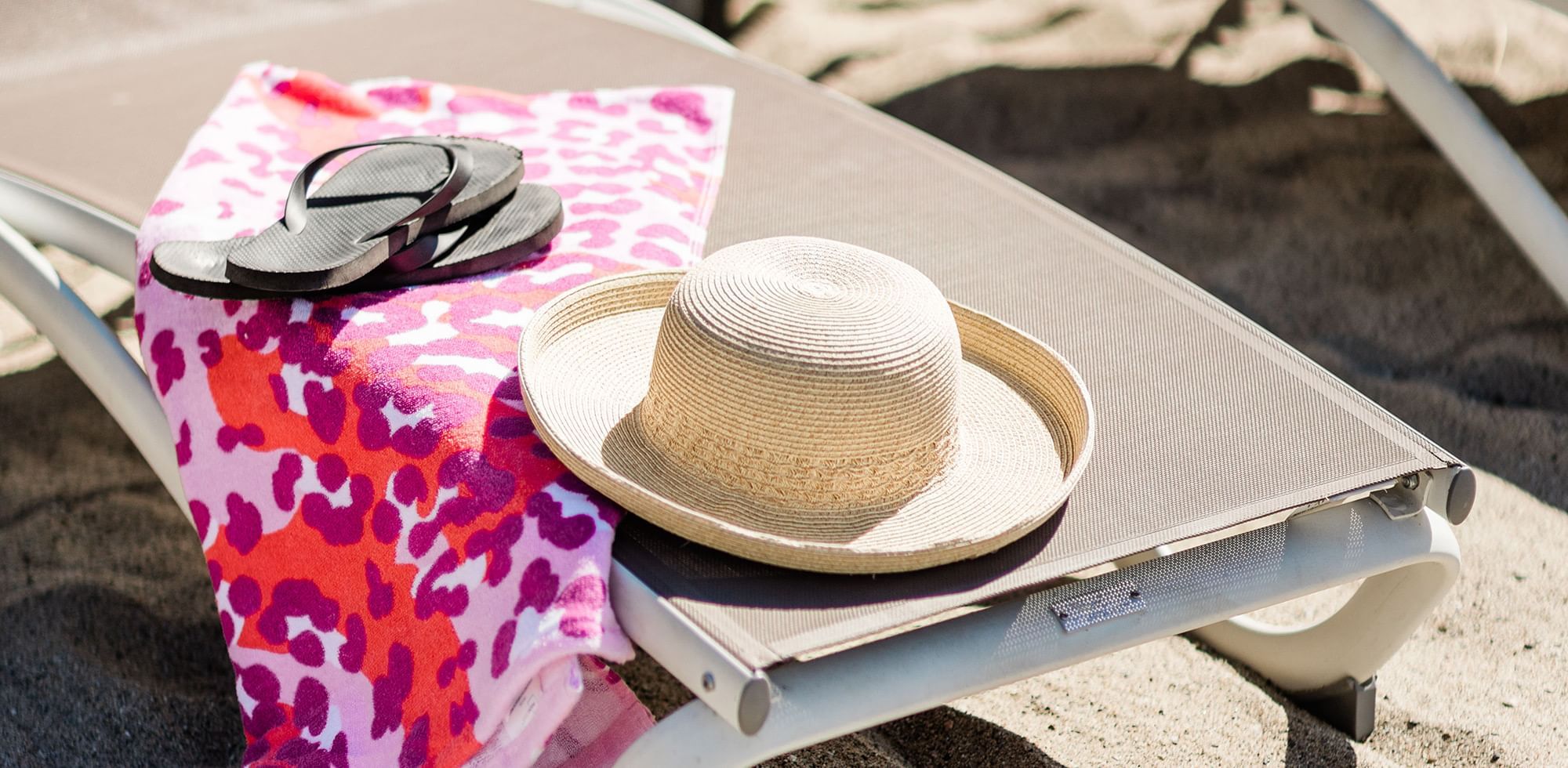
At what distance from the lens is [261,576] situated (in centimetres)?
131

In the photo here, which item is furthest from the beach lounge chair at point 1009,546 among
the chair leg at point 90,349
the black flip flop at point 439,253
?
the black flip flop at point 439,253

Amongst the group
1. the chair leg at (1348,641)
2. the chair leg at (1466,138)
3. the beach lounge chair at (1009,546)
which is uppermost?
the chair leg at (1466,138)

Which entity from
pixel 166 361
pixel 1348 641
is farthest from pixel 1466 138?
pixel 166 361

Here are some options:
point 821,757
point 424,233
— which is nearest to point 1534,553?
point 821,757

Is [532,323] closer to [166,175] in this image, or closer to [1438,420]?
[166,175]

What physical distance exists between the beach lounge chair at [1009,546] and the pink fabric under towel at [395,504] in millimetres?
70

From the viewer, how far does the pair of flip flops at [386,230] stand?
1345 millimetres

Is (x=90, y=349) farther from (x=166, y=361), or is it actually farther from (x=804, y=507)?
(x=804, y=507)

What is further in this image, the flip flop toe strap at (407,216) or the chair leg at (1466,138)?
the chair leg at (1466,138)

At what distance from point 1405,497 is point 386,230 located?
3.51ft

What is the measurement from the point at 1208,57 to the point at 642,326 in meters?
2.50

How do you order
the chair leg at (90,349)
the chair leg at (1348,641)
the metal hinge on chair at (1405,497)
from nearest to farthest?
1. the metal hinge on chair at (1405,497)
2. the chair leg at (1348,641)
3. the chair leg at (90,349)

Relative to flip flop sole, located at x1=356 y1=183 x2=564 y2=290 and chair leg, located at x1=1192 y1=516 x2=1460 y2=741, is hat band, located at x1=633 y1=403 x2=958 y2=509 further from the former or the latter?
chair leg, located at x1=1192 y1=516 x2=1460 y2=741

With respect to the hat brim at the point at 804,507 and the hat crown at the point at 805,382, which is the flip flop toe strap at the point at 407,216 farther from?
the hat crown at the point at 805,382
